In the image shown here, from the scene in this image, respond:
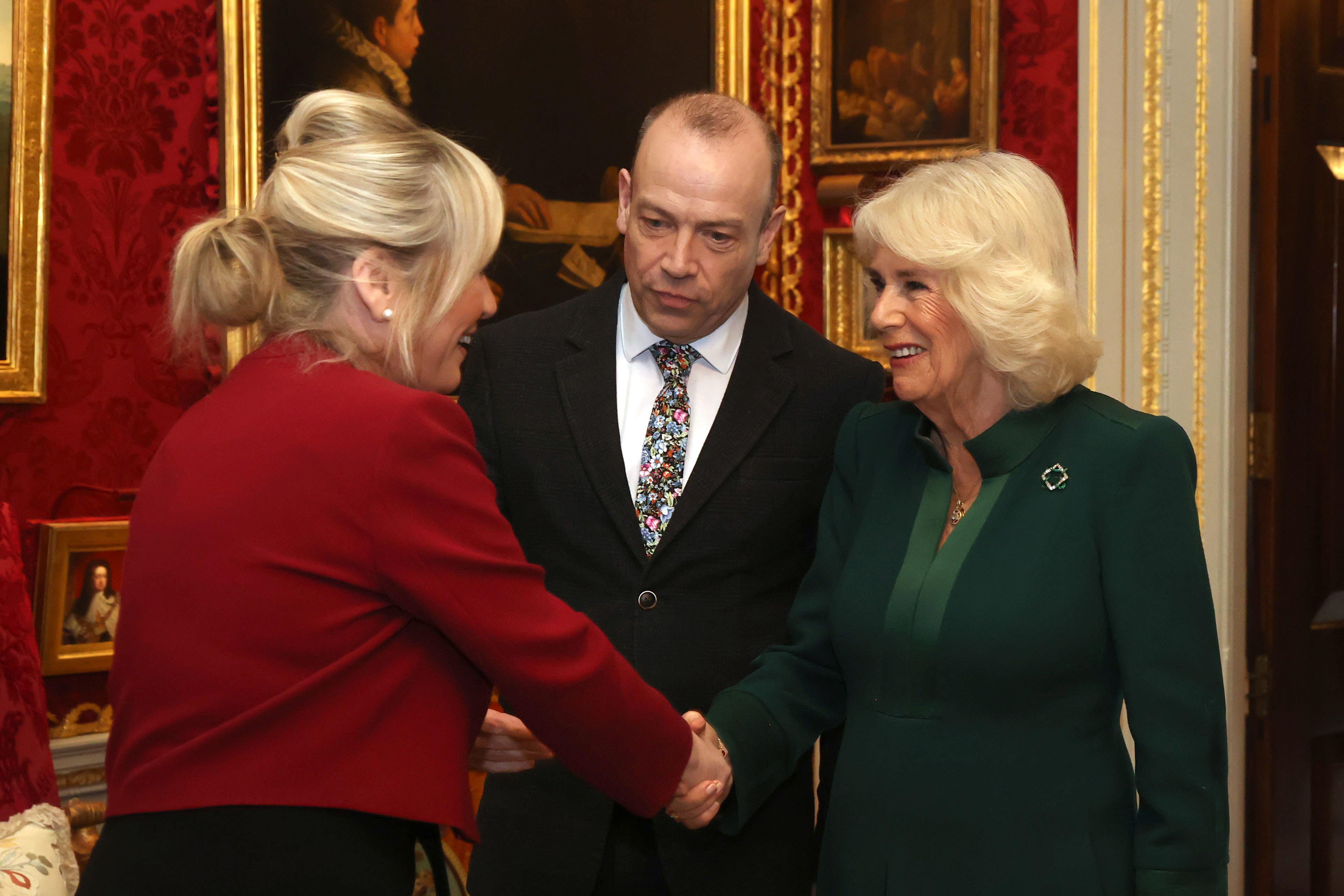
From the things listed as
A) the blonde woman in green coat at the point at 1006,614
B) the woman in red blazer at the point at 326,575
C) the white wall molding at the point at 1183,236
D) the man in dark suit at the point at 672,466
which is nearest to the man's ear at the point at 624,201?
the man in dark suit at the point at 672,466

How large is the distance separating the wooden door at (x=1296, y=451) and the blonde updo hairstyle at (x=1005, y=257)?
200 centimetres

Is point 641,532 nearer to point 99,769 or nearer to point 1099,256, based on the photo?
point 99,769

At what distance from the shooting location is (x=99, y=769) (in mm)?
2949

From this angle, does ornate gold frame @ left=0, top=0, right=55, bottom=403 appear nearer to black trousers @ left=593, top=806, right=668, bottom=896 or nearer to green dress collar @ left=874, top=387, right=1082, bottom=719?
black trousers @ left=593, top=806, right=668, bottom=896

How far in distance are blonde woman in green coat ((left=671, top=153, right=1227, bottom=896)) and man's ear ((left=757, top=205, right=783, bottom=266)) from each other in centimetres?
37

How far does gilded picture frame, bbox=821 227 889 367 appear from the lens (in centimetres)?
400

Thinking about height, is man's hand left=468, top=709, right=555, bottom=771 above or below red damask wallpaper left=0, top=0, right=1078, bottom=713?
below

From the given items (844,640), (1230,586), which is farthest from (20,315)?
(1230,586)

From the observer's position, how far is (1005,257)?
1.95 m

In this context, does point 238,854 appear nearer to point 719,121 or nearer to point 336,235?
point 336,235

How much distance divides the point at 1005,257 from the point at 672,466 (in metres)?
0.70

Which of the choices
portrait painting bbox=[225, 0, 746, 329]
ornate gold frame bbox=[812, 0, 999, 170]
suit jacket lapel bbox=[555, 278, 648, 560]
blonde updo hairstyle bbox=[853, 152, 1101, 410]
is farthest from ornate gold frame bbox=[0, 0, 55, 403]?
ornate gold frame bbox=[812, 0, 999, 170]

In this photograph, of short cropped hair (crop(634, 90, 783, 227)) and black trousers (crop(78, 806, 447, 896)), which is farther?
short cropped hair (crop(634, 90, 783, 227))

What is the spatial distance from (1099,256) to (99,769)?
3.08m
